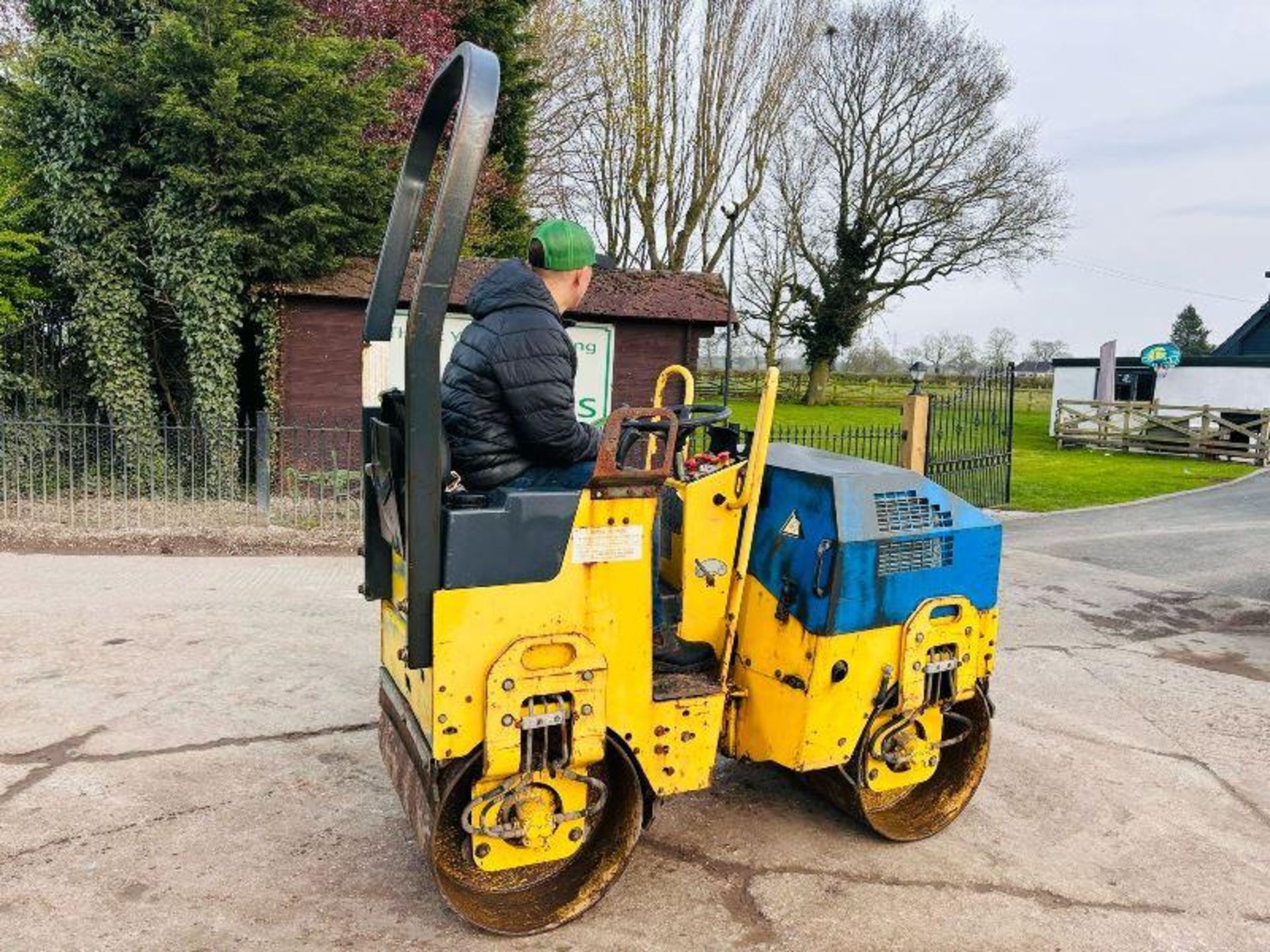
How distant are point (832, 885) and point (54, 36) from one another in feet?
37.9

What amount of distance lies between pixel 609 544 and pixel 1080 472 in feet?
57.0

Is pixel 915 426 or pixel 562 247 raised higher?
pixel 562 247

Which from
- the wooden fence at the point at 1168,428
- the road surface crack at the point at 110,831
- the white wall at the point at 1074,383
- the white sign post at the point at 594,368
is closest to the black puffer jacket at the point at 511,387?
the road surface crack at the point at 110,831

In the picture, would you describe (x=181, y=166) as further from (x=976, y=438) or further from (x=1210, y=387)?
(x=1210, y=387)

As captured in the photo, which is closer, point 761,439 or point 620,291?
point 761,439

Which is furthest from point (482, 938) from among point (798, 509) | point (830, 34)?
point (830, 34)

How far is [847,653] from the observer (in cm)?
315

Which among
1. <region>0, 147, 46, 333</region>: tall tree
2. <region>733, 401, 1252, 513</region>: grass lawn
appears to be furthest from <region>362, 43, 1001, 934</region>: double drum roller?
<region>733, 401, 1252, 513</region>: grass lawn

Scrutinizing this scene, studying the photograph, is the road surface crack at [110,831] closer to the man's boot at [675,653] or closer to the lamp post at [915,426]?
the man's boot at [675,653]

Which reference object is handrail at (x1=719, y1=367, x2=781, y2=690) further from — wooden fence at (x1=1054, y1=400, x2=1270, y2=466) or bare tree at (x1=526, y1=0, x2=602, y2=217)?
wooden fence at (x1=1054, y1=400, x2=1270, y2=466)

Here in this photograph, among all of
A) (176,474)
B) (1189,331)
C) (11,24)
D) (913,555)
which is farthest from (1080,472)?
(1189,331)

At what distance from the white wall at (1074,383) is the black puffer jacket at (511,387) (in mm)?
25560

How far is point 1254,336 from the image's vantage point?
32281 millimetres

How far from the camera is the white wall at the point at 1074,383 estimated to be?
26.4 meters
